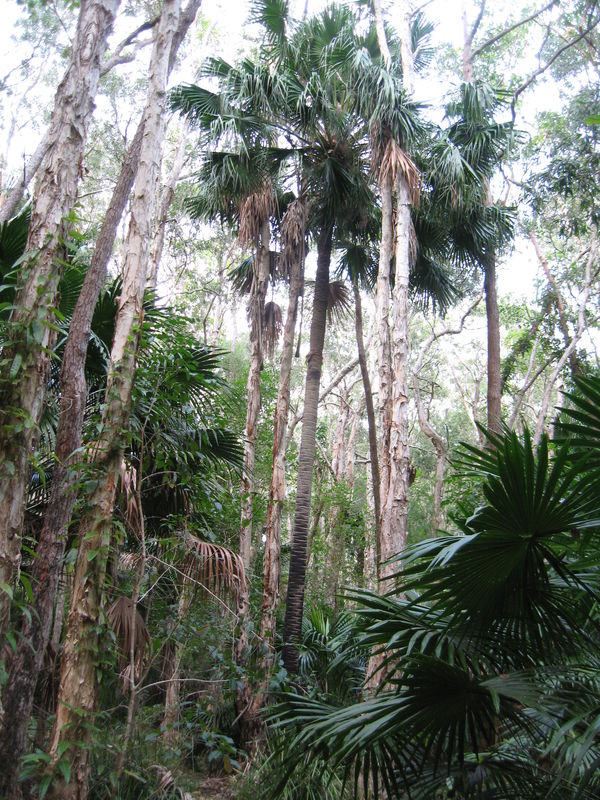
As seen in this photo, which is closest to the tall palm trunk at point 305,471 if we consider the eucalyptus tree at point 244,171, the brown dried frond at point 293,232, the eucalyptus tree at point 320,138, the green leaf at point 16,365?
the eucalyptus tree at point 320,138

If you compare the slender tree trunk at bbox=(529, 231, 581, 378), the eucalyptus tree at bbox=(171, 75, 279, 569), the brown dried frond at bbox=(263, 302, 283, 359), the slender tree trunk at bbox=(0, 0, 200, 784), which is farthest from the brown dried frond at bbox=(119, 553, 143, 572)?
the slender tree trunk at bbox=(529, 231, 581, 378)

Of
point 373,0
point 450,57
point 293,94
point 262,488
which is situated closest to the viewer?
point 293,94

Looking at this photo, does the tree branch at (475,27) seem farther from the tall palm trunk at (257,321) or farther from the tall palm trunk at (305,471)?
the tall palm trunk at (257,321)

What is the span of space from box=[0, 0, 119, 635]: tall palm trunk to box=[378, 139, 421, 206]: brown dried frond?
632cm

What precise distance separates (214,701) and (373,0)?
11.9 m

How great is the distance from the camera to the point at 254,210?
11078mm

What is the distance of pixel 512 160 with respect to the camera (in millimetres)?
16969

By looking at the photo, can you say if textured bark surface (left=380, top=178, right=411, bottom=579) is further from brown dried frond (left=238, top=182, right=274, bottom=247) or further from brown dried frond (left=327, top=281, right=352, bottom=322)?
brown dried frond (left=327, top=281, right=352, bottom=322)

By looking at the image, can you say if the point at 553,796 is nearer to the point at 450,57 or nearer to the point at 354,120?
the point at 354,120

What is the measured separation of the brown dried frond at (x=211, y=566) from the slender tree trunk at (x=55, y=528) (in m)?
1.05

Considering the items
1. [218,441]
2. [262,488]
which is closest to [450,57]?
[262,488]

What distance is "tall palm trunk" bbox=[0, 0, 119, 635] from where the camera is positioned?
2801 millimetres

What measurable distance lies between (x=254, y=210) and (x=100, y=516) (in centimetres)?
826

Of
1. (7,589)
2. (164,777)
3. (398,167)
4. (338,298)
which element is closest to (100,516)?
(7,589)
